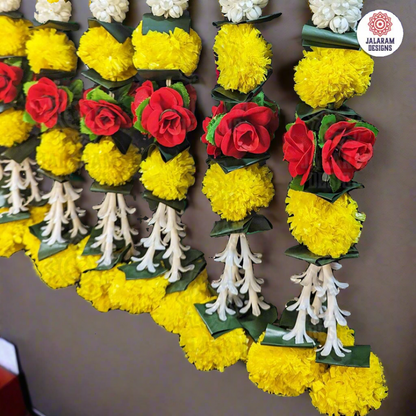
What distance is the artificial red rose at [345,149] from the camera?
52 cm

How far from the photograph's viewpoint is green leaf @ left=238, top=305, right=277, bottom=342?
742 mm

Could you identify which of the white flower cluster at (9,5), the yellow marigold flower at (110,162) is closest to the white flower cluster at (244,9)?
the yellow marigold flower at (110,162)

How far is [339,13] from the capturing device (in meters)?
0.53

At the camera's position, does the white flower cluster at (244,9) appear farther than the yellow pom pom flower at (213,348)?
No

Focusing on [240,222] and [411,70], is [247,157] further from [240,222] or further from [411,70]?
[411,70]

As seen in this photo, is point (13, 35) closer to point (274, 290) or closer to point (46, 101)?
point (46, 101)

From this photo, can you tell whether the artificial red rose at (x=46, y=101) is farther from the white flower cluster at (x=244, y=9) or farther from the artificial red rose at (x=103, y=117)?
the white flower cluster at (x=244, y=9)

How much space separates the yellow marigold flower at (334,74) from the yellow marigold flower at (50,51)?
21.8 inches

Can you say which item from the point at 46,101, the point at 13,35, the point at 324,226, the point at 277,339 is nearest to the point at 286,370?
the point at 277,339

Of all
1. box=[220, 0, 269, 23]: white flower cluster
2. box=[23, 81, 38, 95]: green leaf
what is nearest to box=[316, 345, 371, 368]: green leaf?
box=[220, 0, 269, 23]: white flower cluster

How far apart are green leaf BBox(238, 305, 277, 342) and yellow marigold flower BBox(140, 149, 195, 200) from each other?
0.29 meters

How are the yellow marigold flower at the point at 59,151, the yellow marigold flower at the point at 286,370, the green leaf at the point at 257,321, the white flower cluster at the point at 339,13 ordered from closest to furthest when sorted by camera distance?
1. the white flower cluster at the point at 339,13
2. the yellow marigold flower at the point at 286,370
3. the green leaf at the point at 257,321
4. the yellow marigold flower at the point at 59,151

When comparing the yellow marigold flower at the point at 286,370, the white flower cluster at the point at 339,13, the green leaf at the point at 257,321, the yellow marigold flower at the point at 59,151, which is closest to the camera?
the white flower cluster at the point at 339,13

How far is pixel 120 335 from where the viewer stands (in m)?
1.11
